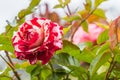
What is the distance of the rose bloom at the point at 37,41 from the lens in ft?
2.05

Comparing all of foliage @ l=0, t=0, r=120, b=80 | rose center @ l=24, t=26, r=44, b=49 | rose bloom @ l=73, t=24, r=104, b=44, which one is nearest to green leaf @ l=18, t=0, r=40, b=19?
foliage @ l=0, t=0, r=120, b=80

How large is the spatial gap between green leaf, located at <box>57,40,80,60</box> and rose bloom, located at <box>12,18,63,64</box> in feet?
0.06

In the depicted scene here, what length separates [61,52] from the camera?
69 centimetres

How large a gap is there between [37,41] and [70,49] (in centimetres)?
7

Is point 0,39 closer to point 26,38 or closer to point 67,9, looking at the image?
point 26,38

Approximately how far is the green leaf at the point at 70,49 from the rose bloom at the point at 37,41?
0.02 metres

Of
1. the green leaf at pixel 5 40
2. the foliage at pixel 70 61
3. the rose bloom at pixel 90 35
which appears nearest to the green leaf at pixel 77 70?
the foliage at pixel 70 61

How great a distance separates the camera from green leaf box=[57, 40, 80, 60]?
0.66 metres

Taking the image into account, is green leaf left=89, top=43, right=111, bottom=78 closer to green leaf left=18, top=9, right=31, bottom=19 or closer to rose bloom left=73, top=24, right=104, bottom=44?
green leaf left=18, top=9, right=31, bottom=19

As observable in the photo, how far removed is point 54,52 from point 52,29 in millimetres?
39

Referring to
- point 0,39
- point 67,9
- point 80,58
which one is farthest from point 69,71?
point 67,9

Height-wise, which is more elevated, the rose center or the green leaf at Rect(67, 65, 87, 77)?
the rose center

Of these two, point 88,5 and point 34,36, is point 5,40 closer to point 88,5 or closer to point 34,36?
point 34,36

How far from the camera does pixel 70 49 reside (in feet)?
2.21
